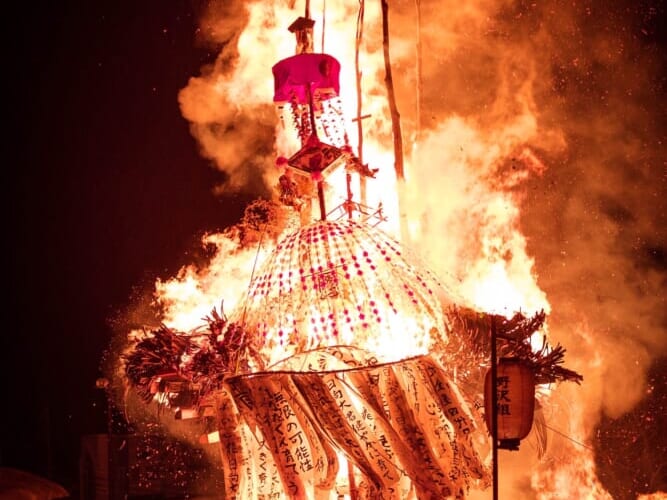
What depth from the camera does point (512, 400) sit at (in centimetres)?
488

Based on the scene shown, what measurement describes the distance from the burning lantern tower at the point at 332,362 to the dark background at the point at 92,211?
12.3 feet

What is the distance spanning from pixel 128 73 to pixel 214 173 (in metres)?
2.08

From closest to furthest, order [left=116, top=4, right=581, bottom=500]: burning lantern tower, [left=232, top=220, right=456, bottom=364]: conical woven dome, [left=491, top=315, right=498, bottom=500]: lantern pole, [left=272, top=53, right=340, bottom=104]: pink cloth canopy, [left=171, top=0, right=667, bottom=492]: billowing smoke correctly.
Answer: [left=116, top=4, right=581, bottom=500]: burning lantern tower → [left=491, top=315, right=498, bottom=500]: lantern pole → [left=232, top=220, right=456, bottom=364]: conical woven dome → [left=272, top=53, right=340, bottom=104]: pink cloth canopy → [left=171, top=0, right=667, bottom=492]: billowing smoke

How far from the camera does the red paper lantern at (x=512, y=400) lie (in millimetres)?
4879

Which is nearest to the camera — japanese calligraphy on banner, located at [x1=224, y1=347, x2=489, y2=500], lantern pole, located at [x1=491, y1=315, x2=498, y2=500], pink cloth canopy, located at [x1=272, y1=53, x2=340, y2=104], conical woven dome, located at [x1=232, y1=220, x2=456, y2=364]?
japanese calligraphy on banner, located at [x1=224, y1=347, x2=489, y2=500]

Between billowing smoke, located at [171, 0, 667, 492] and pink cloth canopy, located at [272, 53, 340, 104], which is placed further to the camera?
billowing smoke, located at [171, 0, 667, 492]

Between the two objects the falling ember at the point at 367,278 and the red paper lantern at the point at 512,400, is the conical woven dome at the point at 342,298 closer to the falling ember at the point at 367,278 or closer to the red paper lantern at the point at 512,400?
the falling ember at the point at 367,278

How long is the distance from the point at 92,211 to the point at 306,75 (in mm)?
6526

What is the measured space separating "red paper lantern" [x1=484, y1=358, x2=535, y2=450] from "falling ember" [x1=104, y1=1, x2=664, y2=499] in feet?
0.62

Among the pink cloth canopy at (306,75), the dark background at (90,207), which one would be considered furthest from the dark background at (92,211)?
the pink cloth canopy at (306,75)

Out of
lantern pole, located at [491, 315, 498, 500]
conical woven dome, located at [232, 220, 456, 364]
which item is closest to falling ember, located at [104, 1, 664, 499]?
conical woven dome, located at [232, 220, 456, 364]

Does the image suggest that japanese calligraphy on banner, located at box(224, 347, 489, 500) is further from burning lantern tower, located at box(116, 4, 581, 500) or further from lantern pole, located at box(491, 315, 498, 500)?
lantern pole, located at box(491, 315, 498, 500)

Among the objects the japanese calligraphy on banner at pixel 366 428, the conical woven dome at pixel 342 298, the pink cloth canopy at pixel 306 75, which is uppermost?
the pink cloth canopy at pixel 306 75

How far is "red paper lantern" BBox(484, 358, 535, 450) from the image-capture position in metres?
4.88
